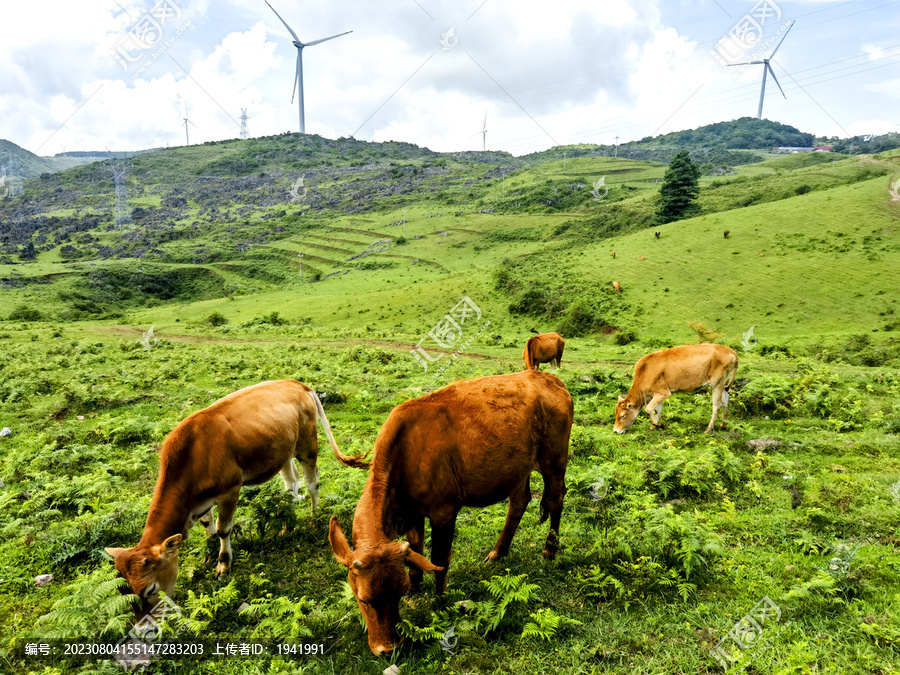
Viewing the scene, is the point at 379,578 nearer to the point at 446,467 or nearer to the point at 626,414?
the point at 446,467

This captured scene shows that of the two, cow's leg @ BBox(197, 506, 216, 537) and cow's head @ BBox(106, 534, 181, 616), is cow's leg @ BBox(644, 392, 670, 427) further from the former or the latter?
cow's head @ BBox(106, 534, 181, 616)

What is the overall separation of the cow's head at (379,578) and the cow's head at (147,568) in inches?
103

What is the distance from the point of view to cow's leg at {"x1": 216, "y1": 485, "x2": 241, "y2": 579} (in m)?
6.84

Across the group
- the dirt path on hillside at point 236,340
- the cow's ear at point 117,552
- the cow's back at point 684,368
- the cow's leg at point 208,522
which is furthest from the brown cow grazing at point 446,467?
the dirt path on hillside at point 236,340

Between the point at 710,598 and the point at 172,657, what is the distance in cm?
679

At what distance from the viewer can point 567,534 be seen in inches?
296

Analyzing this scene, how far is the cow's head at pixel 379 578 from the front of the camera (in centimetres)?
464

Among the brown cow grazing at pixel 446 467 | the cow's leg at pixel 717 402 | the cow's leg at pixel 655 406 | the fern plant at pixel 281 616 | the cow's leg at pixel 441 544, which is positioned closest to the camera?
the brown cow grazing at pixel 446 467

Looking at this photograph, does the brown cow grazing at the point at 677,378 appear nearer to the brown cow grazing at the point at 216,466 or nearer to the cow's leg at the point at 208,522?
the brown cow grazing at the point at 216,466

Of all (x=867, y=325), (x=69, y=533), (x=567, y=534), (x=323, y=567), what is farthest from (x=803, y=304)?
(x=69, y=533)

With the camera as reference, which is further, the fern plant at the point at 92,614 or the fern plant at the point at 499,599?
the fern plant at the point at 499,599

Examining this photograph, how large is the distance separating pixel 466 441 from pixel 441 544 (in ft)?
4.54

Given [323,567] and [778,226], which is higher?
[778,226]

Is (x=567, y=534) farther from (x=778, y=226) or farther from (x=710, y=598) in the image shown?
(x=778, y=226)
